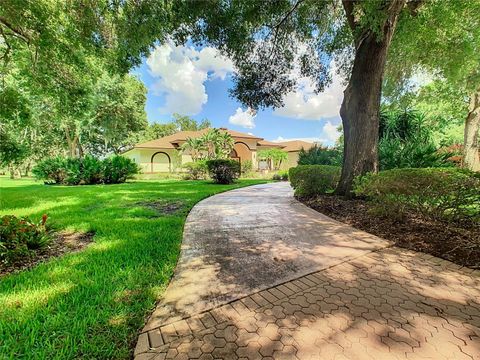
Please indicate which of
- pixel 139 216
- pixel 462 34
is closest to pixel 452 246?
pixel 139 216

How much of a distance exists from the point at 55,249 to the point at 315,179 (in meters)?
7.22

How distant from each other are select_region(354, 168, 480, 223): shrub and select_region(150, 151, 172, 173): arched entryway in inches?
1066

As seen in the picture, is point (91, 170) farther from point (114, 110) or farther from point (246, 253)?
point (246, 253)

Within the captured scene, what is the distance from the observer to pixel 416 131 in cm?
965

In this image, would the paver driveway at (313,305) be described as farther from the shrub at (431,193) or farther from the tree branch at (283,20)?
the tree branch at (283,20)

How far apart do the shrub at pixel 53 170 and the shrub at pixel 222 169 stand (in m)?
9.78

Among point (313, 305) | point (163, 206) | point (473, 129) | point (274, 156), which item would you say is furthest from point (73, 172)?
point (473, 129)

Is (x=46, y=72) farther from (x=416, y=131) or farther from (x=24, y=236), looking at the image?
(x=416, y=131)

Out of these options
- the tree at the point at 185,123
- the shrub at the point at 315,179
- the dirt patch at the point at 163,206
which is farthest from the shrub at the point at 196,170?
the tree at the point at 185,123

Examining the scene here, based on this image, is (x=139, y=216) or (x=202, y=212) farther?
(x=202, y=212)

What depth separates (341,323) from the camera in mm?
1992

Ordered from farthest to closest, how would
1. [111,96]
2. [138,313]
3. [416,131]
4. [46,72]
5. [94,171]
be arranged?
[111,96], [94,171], [416,131], [46,72], [138,313]

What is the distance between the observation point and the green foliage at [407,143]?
694 cm

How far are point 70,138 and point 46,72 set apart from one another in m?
21.7
